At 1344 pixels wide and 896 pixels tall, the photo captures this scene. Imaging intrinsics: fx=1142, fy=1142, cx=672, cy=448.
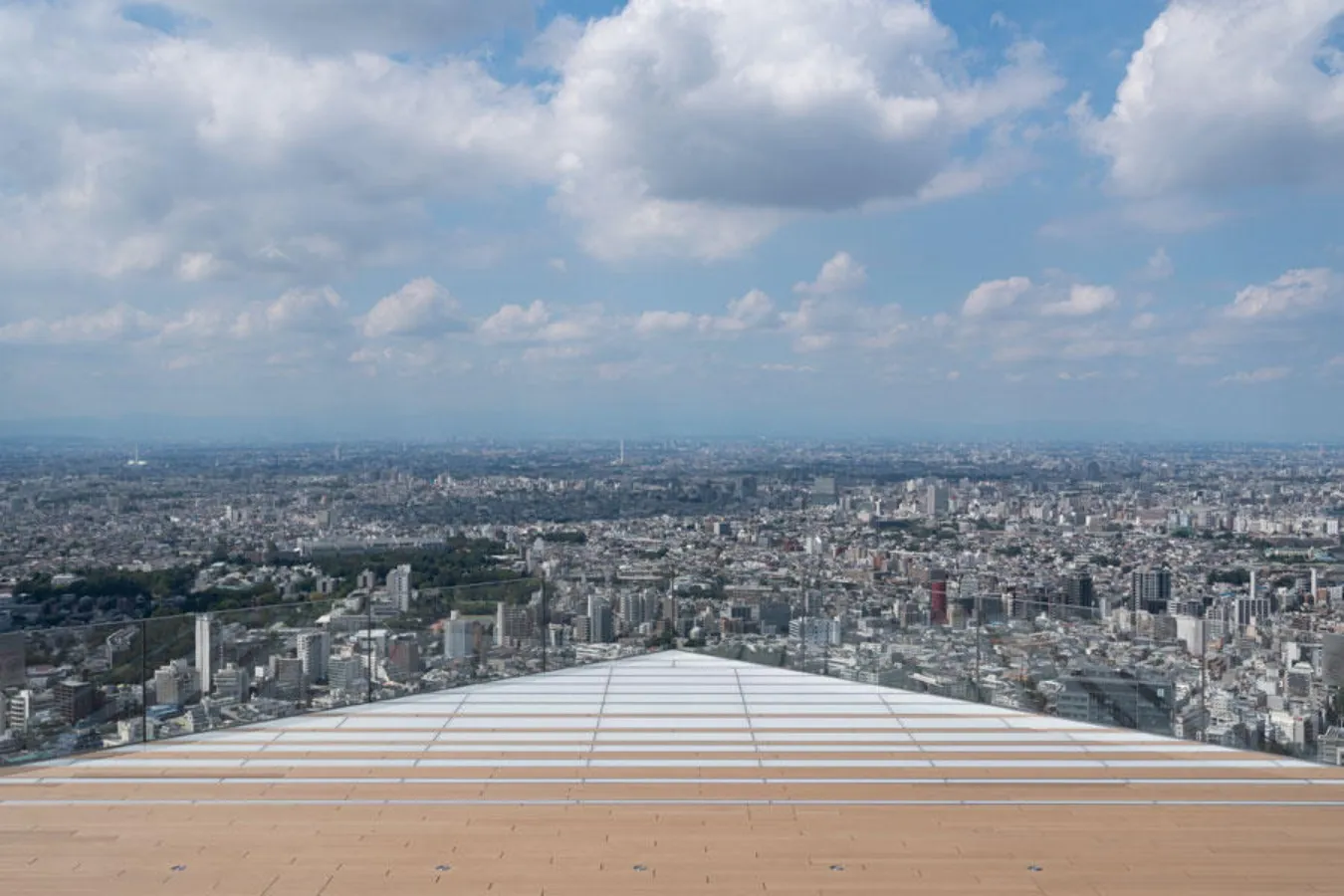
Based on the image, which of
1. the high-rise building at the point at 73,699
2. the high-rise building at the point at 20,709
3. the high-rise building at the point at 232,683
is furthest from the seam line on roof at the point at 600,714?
the high-rise building at the point at 20,709

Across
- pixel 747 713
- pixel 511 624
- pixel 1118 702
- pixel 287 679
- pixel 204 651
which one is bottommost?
pixel 747 713

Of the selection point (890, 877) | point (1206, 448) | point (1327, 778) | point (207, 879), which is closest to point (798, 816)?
point (890, 877)

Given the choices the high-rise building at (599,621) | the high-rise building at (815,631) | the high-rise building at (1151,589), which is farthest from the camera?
the high-rise building at (599,621)

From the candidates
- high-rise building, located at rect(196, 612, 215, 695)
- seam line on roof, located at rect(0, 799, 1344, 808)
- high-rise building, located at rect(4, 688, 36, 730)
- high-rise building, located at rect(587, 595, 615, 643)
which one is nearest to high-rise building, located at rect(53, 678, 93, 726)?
high-rise building, located at rect(4, 688, 36, 730)

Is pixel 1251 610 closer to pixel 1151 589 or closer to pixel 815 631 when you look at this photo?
pixel 1151 589

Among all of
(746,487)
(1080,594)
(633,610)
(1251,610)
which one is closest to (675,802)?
(633,610)

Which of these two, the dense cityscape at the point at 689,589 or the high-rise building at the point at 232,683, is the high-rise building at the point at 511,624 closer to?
the dense cityscape at the point at 689,589
